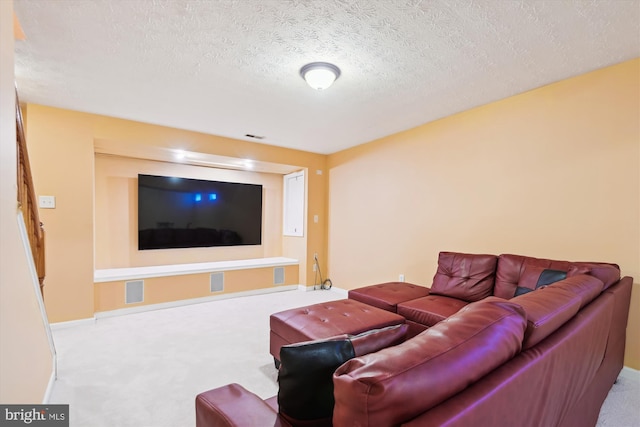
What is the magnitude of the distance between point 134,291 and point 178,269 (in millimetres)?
569

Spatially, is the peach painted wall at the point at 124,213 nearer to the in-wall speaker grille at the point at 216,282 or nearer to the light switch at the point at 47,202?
the in-wall speaker grille at the point at 216,282

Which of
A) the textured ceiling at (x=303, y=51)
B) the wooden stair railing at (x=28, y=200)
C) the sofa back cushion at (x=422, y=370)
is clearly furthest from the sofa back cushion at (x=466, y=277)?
the wooden stair railing at (x=28, y=200)

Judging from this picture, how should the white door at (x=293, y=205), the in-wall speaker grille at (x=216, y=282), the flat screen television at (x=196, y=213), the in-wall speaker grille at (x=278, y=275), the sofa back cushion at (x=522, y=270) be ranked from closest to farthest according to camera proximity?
the sofa back cushion at (x=522, y=270) < the flat screen television at (x=196, y=213) < the in-wall speaker grille at (x=216, y=282) < the in-wall speaker grille at (x=278, y=275) < the white door at (x=293, y=205)

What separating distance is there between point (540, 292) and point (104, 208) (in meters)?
4.73

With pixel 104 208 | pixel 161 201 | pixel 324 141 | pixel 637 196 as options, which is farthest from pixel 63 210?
pixel 637 196

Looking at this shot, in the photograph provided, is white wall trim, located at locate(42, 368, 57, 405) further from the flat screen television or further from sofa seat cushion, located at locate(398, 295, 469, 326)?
sofa seat cushion, located at locate(398, 295, 469, 326)

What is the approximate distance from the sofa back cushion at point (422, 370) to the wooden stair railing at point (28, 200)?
2.47 metres

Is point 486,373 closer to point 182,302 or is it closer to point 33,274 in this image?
point 33,274

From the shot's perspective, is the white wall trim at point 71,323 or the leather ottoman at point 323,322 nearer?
the leather ottoman at point 323,322

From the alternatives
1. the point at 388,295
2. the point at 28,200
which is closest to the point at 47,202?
the point at 28,200

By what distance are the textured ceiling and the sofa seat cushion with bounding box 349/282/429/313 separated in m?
1.89

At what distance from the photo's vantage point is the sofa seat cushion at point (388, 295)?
8.89ft

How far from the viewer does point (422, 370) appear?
0.67 meters

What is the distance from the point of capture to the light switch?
10.4 feet
